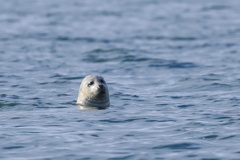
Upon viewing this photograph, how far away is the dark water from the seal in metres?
0.37

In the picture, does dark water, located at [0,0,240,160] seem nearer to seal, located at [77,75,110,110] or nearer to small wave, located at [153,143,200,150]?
small wave, located at [153,143,200,150]

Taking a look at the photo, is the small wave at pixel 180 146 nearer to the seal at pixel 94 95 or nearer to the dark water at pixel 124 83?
the dark water at pixel 124 83

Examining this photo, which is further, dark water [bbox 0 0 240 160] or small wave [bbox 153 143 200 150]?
dark water [bbox 0 0 240 160]

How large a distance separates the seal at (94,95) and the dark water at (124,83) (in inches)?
14.4

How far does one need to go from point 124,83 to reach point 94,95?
3999 millimetres

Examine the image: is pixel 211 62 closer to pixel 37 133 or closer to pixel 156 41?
pixel 156 41

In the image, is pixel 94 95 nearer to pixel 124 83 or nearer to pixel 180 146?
pixel 180 146

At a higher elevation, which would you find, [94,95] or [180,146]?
[94,95]

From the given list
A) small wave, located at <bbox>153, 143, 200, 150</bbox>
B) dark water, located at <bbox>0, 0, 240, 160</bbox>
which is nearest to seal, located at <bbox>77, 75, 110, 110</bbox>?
dark water, located at <bbox>0, 0, 240, 160</bbox>

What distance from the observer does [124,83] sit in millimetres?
18500

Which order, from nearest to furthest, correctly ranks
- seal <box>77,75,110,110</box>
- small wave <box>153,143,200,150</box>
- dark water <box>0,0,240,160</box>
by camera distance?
1. small wave <box>153,143,200,150</box>
2. dark water <box>0,0,240,160</box>
3. seal <box>77,75,110,110</box>

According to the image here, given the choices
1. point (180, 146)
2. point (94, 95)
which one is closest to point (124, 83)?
point (94, 95)

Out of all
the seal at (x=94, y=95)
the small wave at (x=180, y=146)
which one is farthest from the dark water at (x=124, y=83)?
the seal at (x=94, y=95)

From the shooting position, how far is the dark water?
446 inches
